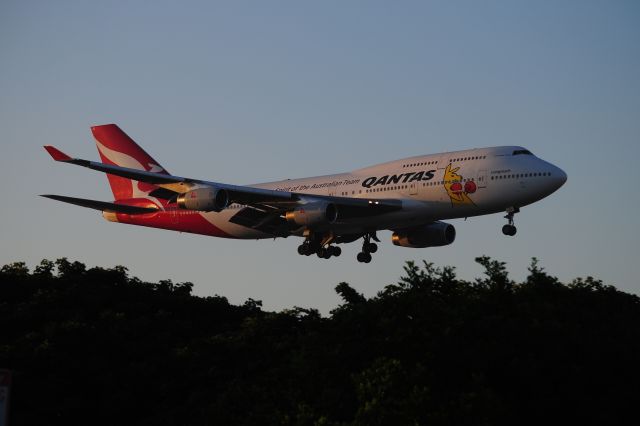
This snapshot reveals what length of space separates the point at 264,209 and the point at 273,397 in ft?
68.0

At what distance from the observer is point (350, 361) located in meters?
40.4

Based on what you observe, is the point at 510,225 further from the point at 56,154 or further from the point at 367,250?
the point at 56,154

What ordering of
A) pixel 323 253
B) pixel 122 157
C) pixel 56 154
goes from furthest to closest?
pixel 122 157
pixel 323 253
pixel 56 154

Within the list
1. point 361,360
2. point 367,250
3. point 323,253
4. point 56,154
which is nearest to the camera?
point 361,360

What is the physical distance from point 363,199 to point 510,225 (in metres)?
7.97

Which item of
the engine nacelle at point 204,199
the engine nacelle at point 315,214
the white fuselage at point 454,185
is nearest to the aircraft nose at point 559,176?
the white fuselage at point 454,185

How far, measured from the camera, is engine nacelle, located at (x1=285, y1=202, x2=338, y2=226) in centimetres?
5725

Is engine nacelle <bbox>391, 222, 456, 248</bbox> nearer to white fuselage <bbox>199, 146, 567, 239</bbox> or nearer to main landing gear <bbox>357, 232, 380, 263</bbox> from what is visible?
main landing gear <bbox>357, 232, 380, 263</bbox>

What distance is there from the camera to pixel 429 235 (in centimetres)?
6550

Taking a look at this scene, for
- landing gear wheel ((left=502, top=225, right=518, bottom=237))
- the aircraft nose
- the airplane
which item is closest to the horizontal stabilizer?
the airplane

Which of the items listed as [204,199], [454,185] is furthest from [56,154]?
[454,185]

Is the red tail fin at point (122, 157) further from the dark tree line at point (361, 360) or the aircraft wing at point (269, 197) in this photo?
the dark tree line at point (361, 360)

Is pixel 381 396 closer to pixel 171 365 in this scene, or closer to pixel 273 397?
pixel 273 397

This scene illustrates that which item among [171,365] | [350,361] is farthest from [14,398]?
[350,361]
